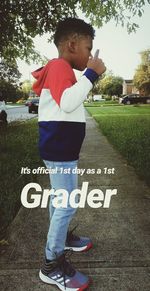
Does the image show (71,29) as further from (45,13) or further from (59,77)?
(45,13)

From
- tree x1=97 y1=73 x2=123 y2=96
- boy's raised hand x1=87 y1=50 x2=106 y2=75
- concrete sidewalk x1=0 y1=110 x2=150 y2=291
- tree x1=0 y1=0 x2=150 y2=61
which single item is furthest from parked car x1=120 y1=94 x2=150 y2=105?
boy's raised hand x1=87 y1=50 x2=106 y2=75

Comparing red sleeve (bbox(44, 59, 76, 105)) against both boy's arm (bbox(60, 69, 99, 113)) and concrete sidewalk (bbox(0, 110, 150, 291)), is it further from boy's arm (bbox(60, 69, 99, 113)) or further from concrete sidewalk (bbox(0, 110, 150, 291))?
concrete sidewalk (bbox(0, 110, 150, 291))

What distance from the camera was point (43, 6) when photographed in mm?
10727

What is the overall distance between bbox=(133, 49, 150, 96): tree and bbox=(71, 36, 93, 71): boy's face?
55.4m

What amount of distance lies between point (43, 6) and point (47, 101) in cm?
924

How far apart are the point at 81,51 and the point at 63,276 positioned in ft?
5.21

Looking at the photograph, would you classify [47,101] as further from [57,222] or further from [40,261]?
[40,261]

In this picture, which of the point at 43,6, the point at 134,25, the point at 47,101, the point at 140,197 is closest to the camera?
the point at 47,101

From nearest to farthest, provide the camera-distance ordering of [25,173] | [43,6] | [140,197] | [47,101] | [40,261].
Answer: [47,101]
[40,261]
[140,197]
[25,173]
[43,6]

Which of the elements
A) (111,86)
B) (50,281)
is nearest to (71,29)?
(50,281)

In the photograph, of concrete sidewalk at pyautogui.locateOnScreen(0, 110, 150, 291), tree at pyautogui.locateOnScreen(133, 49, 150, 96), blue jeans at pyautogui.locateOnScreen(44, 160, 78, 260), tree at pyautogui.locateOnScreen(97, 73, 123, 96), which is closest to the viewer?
blue jeans at pyautogui.locateOnScreen(44, 160, 78, 260)

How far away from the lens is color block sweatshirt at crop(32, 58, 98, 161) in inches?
87.3

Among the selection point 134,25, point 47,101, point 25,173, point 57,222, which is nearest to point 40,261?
point 57,222

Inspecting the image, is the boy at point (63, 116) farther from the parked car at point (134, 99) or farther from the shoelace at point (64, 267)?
the parked car at point (134, 99)
